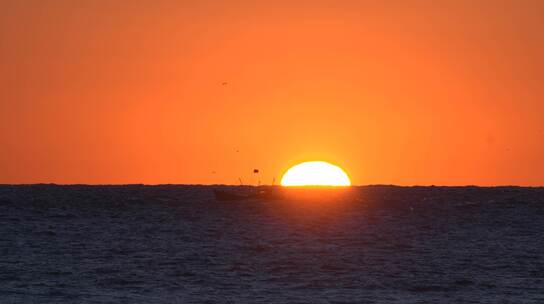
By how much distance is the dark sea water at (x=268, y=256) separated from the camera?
57.4 m

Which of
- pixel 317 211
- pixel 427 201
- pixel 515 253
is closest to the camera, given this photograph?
pixel 515 253

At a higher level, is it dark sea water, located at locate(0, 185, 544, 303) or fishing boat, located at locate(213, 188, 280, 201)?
fishing boat, located at locate(213, 188, 280, 201)

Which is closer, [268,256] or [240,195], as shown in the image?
[268,256]

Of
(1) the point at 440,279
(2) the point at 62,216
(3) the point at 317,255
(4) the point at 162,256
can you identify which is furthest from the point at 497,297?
(2) the point at 62,216

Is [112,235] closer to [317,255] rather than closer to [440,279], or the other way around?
[317,255]

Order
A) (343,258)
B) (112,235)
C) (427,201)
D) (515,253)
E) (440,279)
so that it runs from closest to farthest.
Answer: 1. (440,279)
2. (343,258)
3. (515,253)
4. (112,235)
5. (427,201)

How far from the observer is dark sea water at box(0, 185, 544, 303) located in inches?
2261

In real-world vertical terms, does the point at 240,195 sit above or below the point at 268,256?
above

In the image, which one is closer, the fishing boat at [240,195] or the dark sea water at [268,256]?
the dark sea water at [268,256]

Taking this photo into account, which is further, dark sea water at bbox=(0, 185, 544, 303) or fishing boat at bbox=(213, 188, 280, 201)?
fishing boat at bbox=(213, 188, 280, 201)

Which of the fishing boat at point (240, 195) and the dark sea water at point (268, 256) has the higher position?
the fishing boat at point (240, 195)

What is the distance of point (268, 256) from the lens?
251 feet

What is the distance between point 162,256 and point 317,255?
1125 centimetres

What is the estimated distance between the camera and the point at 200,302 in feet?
177
